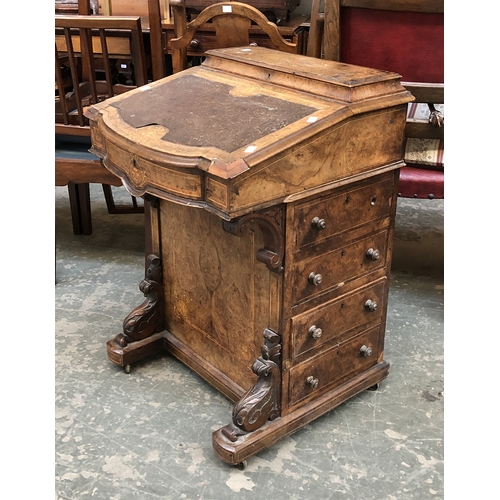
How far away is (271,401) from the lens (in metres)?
2.18

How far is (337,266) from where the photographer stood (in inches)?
86.4

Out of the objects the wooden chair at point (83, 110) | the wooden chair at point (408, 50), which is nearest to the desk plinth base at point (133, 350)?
the wooden chair at point (83, 110)

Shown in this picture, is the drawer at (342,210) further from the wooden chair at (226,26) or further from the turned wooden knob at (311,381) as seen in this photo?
the wooden chair at (226,26)

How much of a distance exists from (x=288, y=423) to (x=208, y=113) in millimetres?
1096

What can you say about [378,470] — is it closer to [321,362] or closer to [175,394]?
[321,362]

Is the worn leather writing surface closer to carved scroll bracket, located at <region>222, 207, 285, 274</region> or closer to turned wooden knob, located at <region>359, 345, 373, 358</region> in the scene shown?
carved scroll bracket, located at <region>222, 207, 285, 274</region>

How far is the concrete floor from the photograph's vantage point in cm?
206

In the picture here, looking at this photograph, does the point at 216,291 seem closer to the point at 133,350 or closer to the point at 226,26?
the point at 133,350

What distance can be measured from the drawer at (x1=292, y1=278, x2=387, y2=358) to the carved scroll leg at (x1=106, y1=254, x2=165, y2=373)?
0.76 m

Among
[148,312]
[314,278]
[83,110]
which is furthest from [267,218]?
[83,110]

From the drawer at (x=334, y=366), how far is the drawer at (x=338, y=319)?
1.8 inches

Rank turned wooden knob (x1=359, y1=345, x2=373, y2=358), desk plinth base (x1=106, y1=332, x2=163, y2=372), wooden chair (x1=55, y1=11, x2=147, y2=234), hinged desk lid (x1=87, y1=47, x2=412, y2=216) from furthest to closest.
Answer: wooden chair (x1=55, y1=11, x2=147, y2=234)
desk plinth base (x1=106, y1=332, x2=163, y2=372)
turned wooden knob (x1=359, y1=345, x2=373, y2=358)
hinged desk lid (x1=87, y1=47, x2=412, y2=216)

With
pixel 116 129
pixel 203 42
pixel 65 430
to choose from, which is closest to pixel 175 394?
pixel 65 430

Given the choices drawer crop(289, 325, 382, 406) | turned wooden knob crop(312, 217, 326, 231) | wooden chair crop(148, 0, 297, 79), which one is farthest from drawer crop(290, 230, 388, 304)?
wooden chair crop(148, 0, 297, 79)
